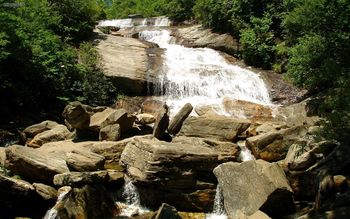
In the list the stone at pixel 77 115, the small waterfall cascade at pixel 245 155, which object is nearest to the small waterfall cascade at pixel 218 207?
the small waterfall cascade at pixel 245 155

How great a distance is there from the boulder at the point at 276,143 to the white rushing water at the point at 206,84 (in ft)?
20.1

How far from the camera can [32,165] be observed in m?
12.2

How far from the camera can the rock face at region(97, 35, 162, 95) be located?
837 inches

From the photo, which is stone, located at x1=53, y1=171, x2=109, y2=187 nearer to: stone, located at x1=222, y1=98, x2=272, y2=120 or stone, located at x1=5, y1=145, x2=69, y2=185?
stone, located at x1=5, y1=145, x2=69, y2=185

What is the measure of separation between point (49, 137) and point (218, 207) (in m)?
7.59

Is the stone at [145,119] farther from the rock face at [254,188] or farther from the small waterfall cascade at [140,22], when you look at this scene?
the small waterfall cascade at [140,22]

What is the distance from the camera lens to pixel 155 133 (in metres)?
15.2

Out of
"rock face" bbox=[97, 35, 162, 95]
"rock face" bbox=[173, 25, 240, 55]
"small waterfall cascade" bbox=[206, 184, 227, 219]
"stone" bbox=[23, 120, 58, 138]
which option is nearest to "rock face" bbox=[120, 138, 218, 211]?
"small waterfall cascade" bbox=[206, 184, 227, 219]

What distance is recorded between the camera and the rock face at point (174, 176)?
11609 mm

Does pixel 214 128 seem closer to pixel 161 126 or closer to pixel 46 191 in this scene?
pixel 161 126

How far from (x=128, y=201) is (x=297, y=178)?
5.07m

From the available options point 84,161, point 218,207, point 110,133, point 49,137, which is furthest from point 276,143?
point 49,137

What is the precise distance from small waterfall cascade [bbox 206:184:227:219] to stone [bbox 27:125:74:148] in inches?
263

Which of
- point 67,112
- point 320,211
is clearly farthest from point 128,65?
point 320,211
